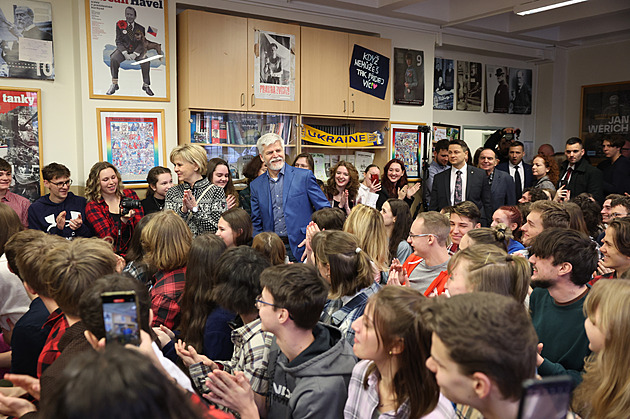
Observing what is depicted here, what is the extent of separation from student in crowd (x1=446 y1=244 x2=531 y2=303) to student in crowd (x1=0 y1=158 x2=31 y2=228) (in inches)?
143

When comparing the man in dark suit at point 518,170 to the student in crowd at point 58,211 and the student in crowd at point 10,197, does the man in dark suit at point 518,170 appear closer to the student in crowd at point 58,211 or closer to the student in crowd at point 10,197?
the student in crowd at point 58,211

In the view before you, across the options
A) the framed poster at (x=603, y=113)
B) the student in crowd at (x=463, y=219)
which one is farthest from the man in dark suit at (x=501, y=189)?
the framed poster at (x=603, y=113)

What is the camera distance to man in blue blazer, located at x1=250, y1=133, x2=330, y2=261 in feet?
13.5

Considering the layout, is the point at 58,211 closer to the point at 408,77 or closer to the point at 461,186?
the point at 461,186

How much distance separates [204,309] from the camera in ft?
7.51

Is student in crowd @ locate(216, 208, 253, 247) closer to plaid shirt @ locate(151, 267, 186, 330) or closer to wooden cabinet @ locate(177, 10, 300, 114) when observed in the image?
plaid shirt @ locate(151, 267, 186, 330)

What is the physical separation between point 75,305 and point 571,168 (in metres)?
6.02

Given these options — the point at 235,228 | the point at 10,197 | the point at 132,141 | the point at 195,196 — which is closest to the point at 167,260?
the point at 235,228

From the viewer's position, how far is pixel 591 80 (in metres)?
8.54

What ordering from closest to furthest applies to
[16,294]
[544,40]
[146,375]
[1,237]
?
1. [146,375]
2. [16,294]
3. [1,237]
4. [544,40]

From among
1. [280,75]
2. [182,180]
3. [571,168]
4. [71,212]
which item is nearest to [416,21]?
[280,75]

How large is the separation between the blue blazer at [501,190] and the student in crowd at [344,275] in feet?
12.9

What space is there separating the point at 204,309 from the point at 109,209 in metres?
2.63

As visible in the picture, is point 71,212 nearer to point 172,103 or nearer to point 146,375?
point 172,103
